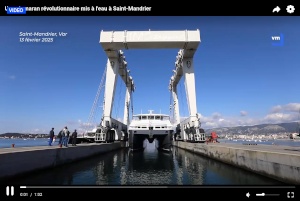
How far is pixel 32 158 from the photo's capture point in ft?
38.4

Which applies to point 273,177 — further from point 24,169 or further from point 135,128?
point 135,128

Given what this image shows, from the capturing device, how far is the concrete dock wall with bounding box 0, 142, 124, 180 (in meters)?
9.53

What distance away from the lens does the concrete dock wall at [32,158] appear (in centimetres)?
953

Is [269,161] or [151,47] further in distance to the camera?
[151,47]
